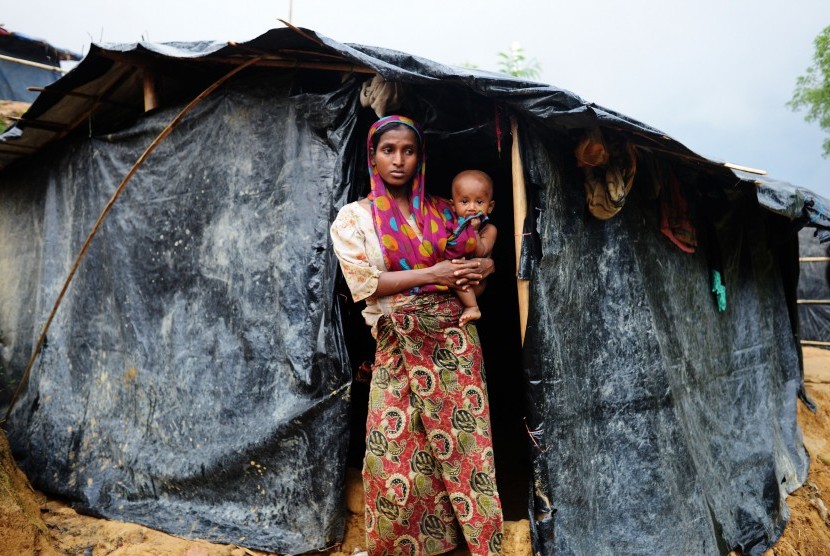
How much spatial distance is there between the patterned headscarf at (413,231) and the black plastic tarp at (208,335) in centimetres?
45

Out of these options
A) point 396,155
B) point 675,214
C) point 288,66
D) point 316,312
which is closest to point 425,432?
point 316,312

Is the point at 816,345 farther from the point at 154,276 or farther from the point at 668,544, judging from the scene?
the point at 154,276

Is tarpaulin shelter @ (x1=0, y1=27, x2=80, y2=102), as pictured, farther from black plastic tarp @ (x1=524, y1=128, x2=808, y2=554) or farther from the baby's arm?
black plastic tarp @ (x1=524, y1=128, x2=808, y2=554)

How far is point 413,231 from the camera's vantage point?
2.68 metres

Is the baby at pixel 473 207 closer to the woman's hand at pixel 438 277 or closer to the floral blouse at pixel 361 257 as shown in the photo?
the woman's hand at pixel 438 277

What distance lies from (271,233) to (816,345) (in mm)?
10391

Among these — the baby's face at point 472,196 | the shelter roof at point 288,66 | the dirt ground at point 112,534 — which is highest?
the shelter roof at point 288,66

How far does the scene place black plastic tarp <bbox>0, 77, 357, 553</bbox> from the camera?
305cm

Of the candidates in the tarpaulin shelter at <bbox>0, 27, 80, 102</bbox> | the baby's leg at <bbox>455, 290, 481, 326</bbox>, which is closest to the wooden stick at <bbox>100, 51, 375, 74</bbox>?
the baby's leg at <bbox>455, 290, 481, 326</bbox>

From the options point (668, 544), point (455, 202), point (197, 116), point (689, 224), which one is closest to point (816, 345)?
point (689, 224)

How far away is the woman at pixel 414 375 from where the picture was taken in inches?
103

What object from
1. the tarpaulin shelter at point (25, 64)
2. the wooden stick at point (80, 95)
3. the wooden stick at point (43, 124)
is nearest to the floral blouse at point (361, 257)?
the wooden stick at point (80, 95)

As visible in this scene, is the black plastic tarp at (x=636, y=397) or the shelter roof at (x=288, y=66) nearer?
the shelter roof at (x=288, y=66)

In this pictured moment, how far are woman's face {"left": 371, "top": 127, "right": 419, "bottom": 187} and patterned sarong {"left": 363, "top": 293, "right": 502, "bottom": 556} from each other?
0.57 m
